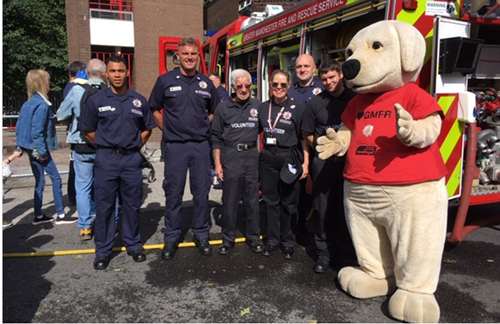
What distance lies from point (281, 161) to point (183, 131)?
39.7 inches

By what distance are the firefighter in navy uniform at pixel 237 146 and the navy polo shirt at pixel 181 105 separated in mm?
171

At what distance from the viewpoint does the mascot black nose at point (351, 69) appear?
3.09 m

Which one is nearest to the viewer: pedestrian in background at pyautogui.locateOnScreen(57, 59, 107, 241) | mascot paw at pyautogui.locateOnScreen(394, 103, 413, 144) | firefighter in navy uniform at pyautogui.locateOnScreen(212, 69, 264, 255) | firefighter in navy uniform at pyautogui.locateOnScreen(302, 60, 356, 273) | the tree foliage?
mascot paw at pyautogui.locateOnScreen(394, 103, 413, 144)

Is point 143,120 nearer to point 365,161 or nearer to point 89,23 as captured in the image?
point 365,161

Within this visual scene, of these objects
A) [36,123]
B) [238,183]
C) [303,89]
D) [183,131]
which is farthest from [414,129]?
[36,123]

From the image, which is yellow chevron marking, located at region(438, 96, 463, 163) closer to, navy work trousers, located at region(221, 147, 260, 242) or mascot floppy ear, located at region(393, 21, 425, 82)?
mascot floppy ear, located at region(393, 21, 425, 82)

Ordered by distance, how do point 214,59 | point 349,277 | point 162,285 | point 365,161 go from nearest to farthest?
1. point 365,161
2. point 349,277
3. point 162,285
4. point 214,59

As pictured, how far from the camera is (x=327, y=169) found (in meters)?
3.82

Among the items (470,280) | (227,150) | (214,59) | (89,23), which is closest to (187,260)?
(227,150)

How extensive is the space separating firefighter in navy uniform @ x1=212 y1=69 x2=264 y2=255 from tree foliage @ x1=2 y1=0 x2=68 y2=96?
52.2 ft

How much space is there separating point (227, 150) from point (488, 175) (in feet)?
9.10

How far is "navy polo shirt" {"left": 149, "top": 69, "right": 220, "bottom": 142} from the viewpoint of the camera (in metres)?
4.14

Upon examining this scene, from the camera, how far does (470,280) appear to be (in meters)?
3.74

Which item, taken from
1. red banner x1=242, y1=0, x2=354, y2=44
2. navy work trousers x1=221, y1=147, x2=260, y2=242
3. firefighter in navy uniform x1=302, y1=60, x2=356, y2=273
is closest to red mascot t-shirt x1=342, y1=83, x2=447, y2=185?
firefighter in navy uniform x1=302, y1=60, x2=356, y2=273
